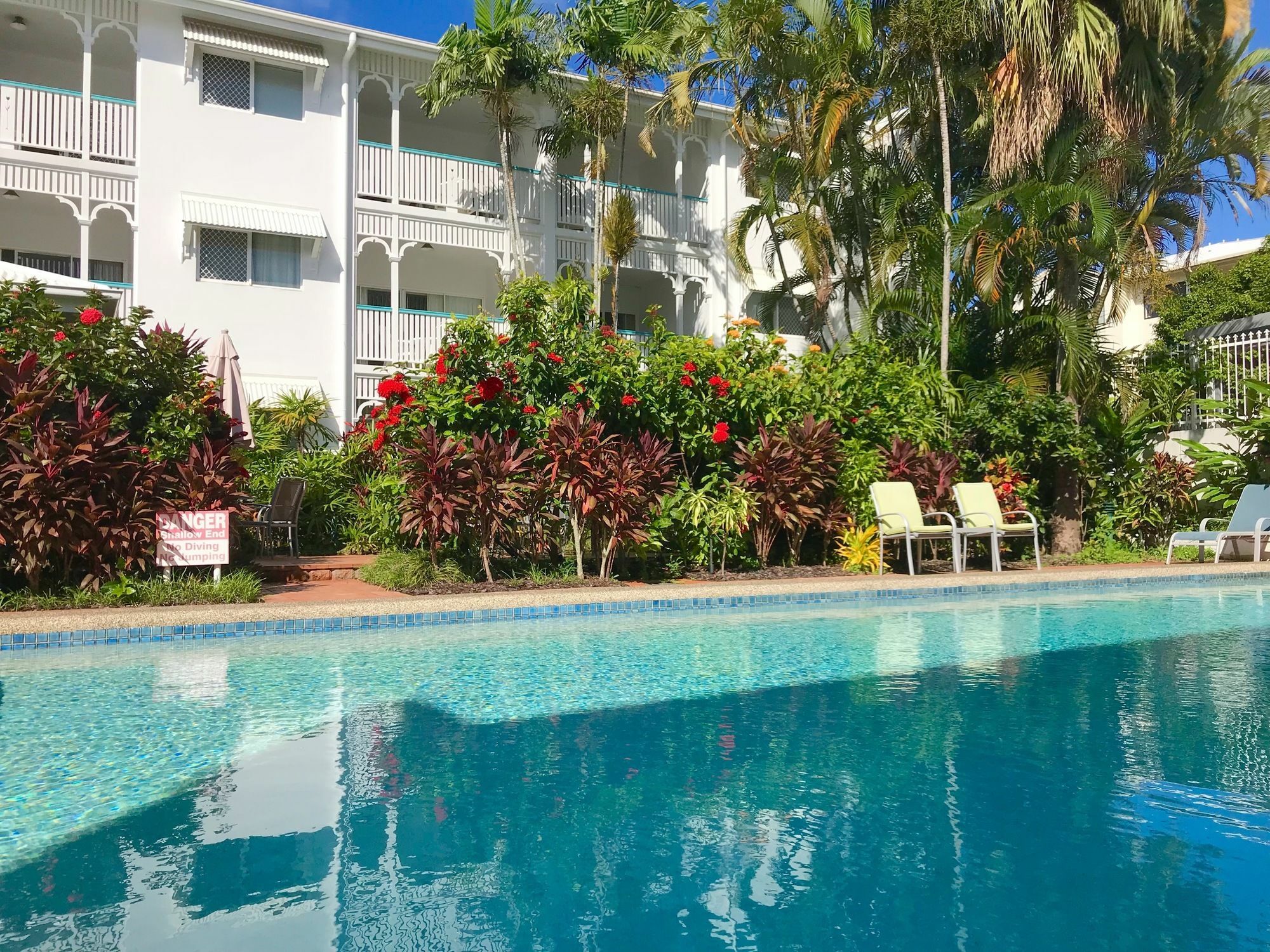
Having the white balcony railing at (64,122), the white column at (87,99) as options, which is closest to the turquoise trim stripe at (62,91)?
the white balcony railing at (64,122)

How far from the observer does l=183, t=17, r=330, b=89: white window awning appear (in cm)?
1619

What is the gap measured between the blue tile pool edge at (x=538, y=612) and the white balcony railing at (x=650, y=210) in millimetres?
11587

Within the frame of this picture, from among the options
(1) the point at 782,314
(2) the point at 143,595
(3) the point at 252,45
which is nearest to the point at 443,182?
(3) the point at 252,45

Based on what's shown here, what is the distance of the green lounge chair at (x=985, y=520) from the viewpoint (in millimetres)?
11695

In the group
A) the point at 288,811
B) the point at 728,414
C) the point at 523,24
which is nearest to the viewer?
the point at 288,811

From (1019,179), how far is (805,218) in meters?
3.17

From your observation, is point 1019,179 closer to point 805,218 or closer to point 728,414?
point 805,218

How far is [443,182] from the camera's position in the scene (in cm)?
1864

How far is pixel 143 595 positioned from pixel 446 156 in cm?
1260

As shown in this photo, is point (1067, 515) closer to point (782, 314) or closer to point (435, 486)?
point (435, 486)

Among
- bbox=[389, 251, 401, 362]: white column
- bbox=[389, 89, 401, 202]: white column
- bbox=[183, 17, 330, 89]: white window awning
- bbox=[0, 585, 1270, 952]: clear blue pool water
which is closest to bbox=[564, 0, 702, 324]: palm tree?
bbox=[389, 89, 401, 202]: white column

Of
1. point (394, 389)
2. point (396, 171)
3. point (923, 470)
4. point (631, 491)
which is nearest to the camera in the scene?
point (394, 389)

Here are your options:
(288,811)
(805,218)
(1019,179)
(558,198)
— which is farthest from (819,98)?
(288,811)

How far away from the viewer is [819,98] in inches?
556
